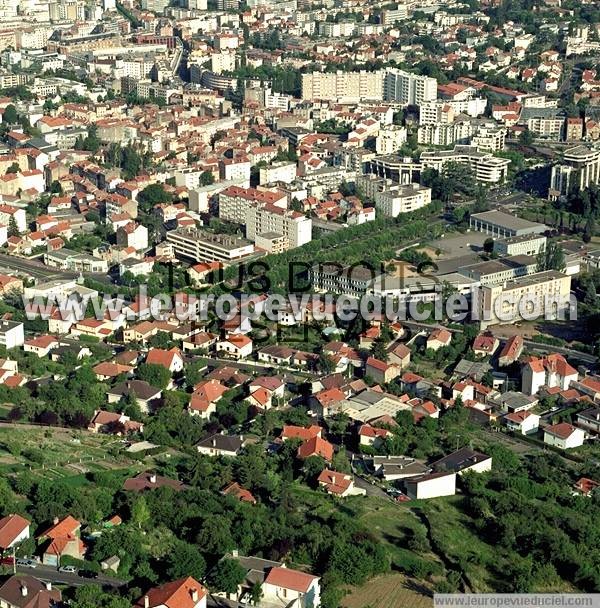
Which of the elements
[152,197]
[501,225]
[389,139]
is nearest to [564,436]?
[501,225]

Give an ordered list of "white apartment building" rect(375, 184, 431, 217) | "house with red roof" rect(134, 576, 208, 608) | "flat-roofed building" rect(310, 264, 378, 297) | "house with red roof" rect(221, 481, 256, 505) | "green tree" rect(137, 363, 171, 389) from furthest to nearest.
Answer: "white apartment building" rect(375, 184, 431, 217)
"flat-roofed building" rect(310, 264, 378, 297)
"green tree" rect(137, 363, 171, 389)
"house with red roof" rect(221, 481, 256, 505)
"house with red roof" rect(134, 576, 208, 608)

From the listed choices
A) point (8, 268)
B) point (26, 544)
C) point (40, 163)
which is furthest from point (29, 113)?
point (26, 544)

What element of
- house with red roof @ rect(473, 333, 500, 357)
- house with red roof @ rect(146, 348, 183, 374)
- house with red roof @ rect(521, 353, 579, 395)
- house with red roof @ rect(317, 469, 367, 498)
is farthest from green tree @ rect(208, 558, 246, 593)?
house with red roof @ rect(473, 333, 500, 357)

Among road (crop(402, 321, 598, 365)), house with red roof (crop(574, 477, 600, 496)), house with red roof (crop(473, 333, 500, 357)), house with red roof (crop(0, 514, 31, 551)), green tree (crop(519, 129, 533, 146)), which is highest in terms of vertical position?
green tree (crop(519, 129, 533, 146))

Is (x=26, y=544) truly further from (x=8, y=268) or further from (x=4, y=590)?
(x=8, y=268)

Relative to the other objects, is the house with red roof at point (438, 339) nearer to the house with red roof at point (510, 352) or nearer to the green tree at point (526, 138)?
the house with red roof at point (510, 352)

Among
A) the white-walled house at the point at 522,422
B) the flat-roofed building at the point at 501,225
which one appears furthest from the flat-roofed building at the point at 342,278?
the white-walled house at the point at 522,422

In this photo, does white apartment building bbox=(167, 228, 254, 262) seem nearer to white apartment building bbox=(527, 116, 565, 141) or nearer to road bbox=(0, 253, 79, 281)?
road bbox=(0, 253, 79, 281)
